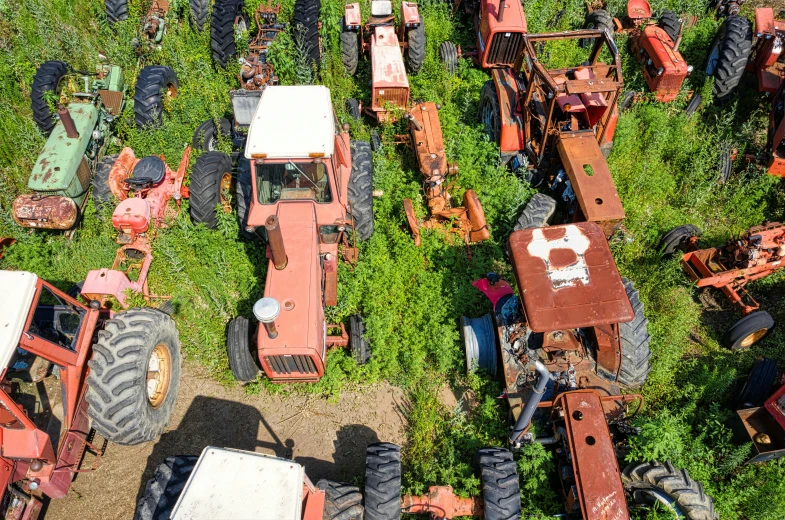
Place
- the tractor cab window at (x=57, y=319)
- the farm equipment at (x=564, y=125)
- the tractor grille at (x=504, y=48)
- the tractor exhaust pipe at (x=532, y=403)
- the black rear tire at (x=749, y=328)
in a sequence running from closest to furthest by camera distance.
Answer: the tractor exhaust pipe at (x=532, y=403)
the tractor cab window at (x=57, y=319)
the black rear tire at (x=749, y=328)
the farm equipment at (x=564, y=125)
the tractor grille at (x=504, y=48)

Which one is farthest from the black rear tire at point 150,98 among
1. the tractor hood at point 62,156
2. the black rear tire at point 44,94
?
the black rear tire at point 44,94

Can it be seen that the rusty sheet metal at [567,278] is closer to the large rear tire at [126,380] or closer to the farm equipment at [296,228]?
the farm equipment at [296,228]

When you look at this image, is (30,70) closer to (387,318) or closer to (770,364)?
(387,318)

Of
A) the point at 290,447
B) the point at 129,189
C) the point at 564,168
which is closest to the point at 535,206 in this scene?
the point at 564,168

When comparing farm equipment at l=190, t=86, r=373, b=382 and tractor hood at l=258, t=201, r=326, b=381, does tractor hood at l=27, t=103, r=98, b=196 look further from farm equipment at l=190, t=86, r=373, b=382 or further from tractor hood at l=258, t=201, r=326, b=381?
tractor hood at l=258, t=201, r=326, b=381

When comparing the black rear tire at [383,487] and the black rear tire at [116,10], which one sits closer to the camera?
the black rear tire at [383,487]

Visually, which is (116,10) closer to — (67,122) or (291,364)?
(67,122)

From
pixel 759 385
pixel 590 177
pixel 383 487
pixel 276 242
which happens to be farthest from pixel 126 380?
pixel 759 385
